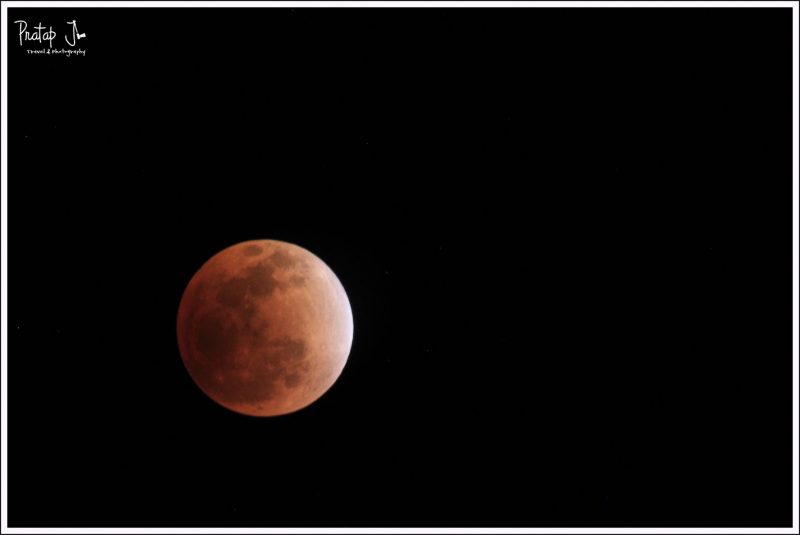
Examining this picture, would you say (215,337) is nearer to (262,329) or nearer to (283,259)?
(262,329)

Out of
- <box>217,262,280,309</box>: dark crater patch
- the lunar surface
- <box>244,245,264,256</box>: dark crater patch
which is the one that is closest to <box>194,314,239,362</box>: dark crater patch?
the lunar surface

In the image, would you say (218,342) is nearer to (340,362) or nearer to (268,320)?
(268,320)

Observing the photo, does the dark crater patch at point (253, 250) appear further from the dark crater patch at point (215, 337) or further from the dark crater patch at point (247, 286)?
the dark crater patch at point (215, 337)

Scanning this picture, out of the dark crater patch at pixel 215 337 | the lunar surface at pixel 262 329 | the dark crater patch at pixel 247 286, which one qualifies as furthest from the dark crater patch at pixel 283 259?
the dark crater patch at pixel 215 337

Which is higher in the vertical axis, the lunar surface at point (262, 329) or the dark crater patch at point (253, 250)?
the dark crater patch at point (253, 250)

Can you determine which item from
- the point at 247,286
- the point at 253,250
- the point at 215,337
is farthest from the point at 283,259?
the point at 215,337

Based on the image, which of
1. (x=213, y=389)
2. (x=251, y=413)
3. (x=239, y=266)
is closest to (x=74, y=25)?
(x=239, y=266)

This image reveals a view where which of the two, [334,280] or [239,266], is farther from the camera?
[334,280]

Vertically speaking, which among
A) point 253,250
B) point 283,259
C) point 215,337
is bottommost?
point 215,337
